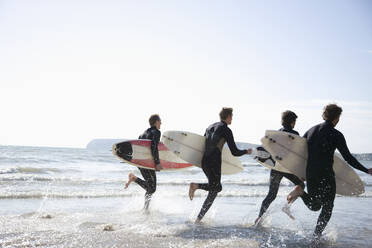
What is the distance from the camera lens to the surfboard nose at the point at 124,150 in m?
7.98

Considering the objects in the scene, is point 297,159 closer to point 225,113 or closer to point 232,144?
point 232,144

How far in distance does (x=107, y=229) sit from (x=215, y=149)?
6.93 feet

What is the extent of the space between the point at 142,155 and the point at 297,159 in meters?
3.19

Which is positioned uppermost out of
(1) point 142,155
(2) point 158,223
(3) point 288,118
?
(3) point 288,118

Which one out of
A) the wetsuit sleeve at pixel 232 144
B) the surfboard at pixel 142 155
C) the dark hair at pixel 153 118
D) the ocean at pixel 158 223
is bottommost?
the ocean at pixel 158 223

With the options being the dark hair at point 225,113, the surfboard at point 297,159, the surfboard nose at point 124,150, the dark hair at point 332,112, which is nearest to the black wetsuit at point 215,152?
the dark hair at point 225,113

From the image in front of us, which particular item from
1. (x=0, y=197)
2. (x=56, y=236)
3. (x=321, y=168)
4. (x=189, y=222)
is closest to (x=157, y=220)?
(x=189, y=222)

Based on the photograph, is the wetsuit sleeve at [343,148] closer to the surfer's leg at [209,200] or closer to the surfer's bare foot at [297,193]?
the surfer's bare foot at [297,193]

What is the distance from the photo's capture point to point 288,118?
20.7 feet

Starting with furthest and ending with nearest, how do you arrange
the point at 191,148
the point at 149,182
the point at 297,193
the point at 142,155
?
the point at 142,155 < the point at 149,182 < the point at 191,148 < the point at 297,193

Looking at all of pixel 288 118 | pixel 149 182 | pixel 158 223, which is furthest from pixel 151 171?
pixel 288 118

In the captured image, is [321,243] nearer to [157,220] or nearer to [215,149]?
[215,149]

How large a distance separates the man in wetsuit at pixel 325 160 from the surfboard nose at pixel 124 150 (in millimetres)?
3915

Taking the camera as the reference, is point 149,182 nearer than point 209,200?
No
